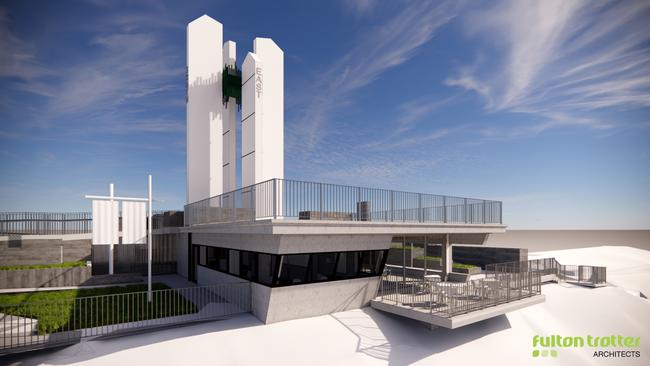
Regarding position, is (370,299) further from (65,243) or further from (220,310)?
(65,243)

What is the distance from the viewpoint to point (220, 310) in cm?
1608

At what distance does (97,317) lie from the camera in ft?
46.0

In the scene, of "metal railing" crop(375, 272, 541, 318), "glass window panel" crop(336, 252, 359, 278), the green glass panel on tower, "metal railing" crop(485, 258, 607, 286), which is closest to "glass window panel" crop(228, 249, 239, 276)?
"glass window panel" crop(336, 252, 359, 278)

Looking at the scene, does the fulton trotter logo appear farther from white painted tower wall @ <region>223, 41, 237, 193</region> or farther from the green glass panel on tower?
the green glass panel on tower

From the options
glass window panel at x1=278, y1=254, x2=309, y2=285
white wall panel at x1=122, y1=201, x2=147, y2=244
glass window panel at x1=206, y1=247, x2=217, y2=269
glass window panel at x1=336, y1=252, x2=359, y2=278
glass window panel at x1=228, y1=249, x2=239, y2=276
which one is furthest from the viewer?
glass window panel at x1=206, y1=247, x2=217, y2=269

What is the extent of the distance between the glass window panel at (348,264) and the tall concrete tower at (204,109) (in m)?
12.5

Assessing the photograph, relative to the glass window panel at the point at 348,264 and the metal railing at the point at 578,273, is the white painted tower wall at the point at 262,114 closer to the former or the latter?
the glass window panel at the point at 348,264

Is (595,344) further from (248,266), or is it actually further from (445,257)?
(248,266)

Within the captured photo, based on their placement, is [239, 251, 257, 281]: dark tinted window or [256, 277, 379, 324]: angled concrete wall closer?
[256, 277, 379, 324]: angled concrete wall

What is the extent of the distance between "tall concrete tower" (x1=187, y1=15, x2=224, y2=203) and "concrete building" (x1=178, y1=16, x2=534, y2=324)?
72 mm

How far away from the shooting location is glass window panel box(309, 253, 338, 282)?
15992mm

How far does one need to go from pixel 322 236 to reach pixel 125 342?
27.0ft

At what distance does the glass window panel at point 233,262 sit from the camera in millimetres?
19211

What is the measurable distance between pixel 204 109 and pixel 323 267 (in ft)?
48.1
